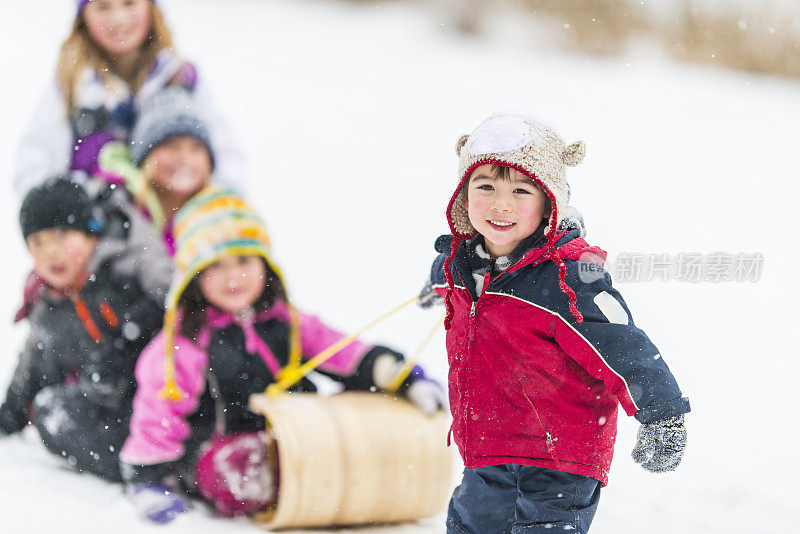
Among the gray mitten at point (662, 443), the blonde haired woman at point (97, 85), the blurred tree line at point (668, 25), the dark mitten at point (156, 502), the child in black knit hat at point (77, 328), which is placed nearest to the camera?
the gray mitten at point (662, 443)

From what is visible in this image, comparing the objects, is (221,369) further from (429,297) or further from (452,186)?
(452,186)

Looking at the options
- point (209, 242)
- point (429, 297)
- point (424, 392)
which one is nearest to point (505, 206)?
point (429, 297)

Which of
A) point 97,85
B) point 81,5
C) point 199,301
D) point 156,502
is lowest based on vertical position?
point 156,502

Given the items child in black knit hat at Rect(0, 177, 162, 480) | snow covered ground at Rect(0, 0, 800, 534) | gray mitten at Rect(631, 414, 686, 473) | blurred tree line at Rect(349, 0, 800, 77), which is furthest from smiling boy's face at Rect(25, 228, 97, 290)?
A: blurred tree line at Rect(349, 0, 800, 77)

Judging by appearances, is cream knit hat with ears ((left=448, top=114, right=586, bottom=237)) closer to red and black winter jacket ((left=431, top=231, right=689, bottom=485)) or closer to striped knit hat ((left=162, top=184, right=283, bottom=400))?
red and black winter jacket ((left=431, top=231, right=689, bottom=485))

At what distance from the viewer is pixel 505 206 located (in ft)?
3.76

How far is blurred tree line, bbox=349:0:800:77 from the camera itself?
Answer: 4.78 meters

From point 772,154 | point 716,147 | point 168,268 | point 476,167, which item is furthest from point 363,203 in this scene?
point 476,167

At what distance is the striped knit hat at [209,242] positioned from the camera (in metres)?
1.84

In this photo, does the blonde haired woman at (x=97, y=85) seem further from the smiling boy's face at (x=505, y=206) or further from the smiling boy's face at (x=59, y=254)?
the smiling boy's face at (x=505, y=206)

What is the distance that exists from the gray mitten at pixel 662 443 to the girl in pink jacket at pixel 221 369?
0.78 meters

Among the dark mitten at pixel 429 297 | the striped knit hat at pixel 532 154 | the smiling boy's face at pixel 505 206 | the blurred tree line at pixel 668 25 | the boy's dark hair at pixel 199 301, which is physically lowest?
the boy's dark hair at pixel 199 301

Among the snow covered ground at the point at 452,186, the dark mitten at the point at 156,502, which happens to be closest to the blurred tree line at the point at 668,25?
the snow covered ground at the point at 452,186

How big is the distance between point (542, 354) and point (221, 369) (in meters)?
0.95
